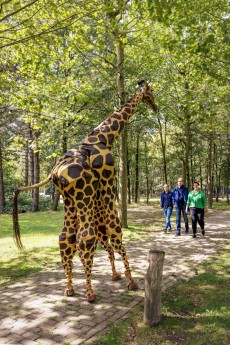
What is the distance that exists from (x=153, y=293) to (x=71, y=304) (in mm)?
1537

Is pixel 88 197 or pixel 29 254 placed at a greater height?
pixel 88 197

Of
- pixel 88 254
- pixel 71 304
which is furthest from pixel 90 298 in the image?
pixel 88 254

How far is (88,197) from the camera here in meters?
5.50

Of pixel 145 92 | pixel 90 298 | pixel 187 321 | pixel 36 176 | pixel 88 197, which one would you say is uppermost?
pixel 145 92

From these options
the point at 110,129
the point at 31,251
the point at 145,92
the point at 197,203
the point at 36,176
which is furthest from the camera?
the point at 36,176

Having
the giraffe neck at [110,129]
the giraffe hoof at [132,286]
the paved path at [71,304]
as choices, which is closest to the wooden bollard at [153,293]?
the paved path at [71,304]

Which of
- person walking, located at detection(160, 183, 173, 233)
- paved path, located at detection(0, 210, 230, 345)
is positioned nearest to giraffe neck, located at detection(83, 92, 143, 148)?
paved path, located at detection(0, 210, 230, 345)

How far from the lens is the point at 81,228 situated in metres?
5.49

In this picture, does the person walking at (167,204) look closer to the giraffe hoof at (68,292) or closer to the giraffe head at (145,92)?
the giraffe head at (145,92)

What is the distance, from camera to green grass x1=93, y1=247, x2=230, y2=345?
4.22 meters

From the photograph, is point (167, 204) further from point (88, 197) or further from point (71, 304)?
point (71, 304)

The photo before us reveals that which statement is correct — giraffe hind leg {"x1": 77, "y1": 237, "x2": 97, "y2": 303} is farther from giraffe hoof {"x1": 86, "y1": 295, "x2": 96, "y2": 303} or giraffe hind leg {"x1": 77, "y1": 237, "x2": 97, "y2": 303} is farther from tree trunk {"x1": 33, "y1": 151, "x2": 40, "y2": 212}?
tree trunk {"x1": 33, "y1": 151, "x2": 40, "y2": 212}

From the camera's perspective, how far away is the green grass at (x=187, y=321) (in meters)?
4.22

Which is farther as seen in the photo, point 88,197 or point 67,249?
point 67,249
